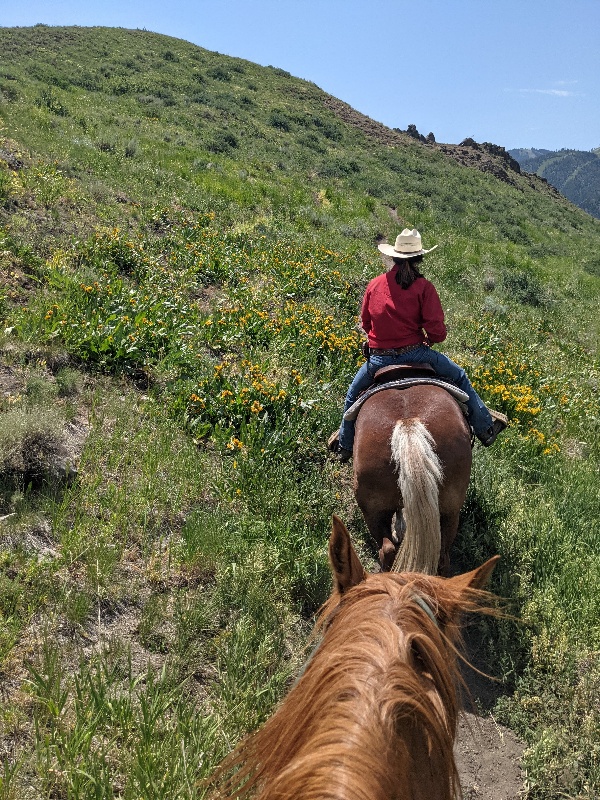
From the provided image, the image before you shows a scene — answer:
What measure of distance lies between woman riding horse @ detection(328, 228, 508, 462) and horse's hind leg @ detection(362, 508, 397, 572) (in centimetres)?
86

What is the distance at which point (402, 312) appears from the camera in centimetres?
465

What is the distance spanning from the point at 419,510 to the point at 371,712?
2386 millimetres

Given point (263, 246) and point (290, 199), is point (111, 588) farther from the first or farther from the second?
point (290, 199)

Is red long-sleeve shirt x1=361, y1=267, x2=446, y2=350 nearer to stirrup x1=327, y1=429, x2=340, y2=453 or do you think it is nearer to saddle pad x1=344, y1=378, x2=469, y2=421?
saddle pad x1=344, y1=378, x2=469, y2=421

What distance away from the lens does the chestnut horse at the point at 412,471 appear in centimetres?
353

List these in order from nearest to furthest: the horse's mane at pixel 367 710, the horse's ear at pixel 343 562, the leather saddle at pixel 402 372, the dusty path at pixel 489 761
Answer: the horse's mane at pixel 367 710 < the horse's ear at pixel 343 562 < the dusty path at pixel 489 761 < the leather saddle at pixel 402 372

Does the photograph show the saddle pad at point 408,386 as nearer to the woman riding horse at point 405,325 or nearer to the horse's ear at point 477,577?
the woman riding horse at point 405,325

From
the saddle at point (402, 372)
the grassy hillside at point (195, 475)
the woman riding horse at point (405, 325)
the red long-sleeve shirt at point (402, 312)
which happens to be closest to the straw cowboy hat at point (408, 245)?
the woman riding horse at point (405, 325)

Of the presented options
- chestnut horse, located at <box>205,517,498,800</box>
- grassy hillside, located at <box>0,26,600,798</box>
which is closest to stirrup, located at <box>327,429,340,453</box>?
grassy hillside, located at <box>0,26,600,798</box>

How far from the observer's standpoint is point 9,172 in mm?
9398

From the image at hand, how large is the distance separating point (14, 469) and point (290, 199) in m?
14.1

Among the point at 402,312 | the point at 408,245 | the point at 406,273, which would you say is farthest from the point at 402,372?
the point at 408,245

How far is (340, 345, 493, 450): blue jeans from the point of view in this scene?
4688 mm

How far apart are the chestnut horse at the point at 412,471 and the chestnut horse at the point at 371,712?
1.76 m
